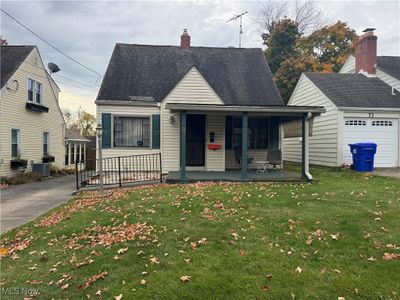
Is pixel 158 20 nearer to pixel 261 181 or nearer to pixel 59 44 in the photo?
pixel 59 44

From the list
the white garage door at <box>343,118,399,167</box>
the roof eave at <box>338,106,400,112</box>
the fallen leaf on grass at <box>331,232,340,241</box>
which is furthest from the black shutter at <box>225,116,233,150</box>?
the fallen leaf on grass at <box>331,232,340,241</box>

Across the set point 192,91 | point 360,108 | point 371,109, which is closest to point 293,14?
point 371,109

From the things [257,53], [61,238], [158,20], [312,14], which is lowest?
[61,238]

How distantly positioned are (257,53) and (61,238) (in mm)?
14208

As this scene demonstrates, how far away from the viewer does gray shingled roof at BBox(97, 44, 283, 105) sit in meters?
14.0

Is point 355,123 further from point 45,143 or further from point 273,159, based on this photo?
point 45,143

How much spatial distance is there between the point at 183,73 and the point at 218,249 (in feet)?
39.4

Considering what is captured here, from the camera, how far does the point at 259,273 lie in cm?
371

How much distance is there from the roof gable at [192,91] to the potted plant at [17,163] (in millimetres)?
8041

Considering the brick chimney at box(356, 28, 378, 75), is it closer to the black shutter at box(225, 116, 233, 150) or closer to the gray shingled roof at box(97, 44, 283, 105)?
the gray shingled roof at box(97, 44, 283, 105)

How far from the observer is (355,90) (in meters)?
15.9

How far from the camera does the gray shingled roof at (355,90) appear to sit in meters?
14.9

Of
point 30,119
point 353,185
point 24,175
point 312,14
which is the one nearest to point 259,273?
point 353,185

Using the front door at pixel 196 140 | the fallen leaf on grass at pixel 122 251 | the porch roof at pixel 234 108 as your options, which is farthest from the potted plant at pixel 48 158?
the fallen leaf on grass at pixel 122 251
